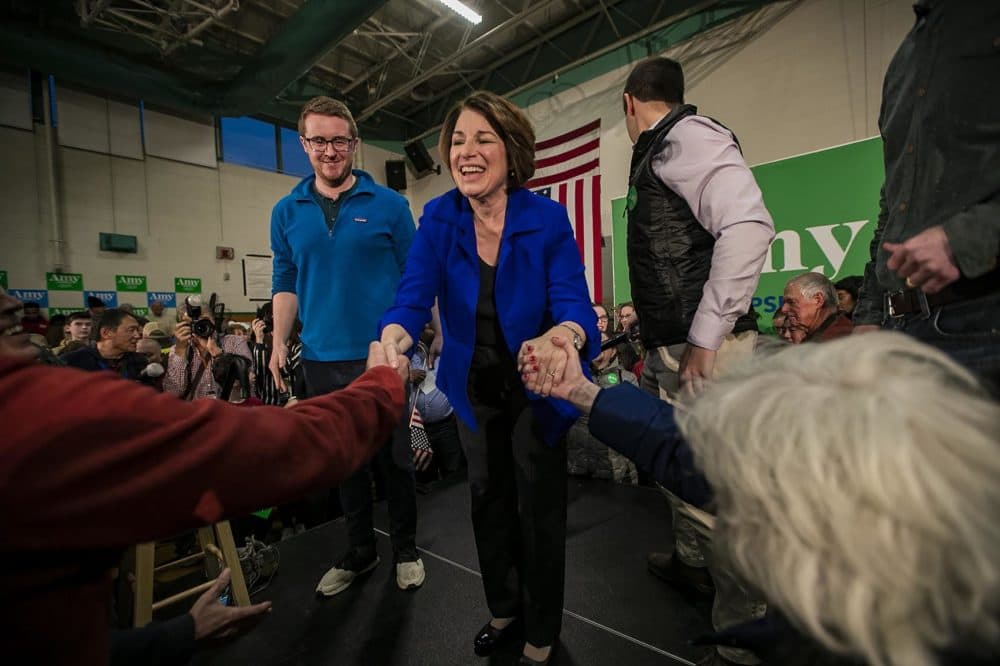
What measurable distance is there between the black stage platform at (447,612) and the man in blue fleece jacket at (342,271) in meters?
0.13

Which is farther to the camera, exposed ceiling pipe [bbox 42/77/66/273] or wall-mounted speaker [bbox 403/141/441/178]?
wall-mounted speaker [bbox 403/141/441/178]

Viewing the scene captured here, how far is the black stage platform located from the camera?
1556 mm

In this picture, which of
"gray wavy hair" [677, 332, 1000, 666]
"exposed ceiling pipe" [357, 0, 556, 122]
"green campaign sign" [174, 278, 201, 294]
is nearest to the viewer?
"gray wavy hair" [677, 332, 1000, 666]

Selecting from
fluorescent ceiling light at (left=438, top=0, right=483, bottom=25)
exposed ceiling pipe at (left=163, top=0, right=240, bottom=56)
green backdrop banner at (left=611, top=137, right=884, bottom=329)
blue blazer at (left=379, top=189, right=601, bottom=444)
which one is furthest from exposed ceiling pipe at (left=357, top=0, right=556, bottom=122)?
blue blazer at (left=379, top=189, right=601, bottom=444)

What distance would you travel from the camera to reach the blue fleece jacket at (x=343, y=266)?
1.81 metres

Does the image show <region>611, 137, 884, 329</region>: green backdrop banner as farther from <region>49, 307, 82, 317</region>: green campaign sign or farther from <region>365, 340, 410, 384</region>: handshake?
<region>49, 307, 82, 317</region>: green campaign sign

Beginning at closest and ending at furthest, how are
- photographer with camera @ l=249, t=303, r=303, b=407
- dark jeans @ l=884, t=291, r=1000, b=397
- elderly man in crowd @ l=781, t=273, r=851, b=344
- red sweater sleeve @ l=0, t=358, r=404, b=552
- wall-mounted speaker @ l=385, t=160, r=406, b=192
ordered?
red sweater sleeve @ l=0, t=358, r=404, b=552
dark jeans @ l=884, t=291, r=1000, b=397
elderly man in crowd @ l=781, t=273, r=851, b=344
photographer with camera @ l=249, t=303, r=303, b=407
wall-mounted speaker @ l=385, t=160, r=406, b=192

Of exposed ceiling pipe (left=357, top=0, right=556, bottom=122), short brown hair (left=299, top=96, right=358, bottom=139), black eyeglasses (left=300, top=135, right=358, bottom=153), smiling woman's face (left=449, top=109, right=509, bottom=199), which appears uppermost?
exposed ceiling pipe (left=357, top=0, right=556, bottom=122)

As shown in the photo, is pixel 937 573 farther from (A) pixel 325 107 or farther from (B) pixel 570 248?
(A) pixel 325 107

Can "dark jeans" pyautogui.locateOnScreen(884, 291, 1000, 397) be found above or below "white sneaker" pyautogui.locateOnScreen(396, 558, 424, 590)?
above

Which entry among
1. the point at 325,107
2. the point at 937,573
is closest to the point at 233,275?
the point at 325,107

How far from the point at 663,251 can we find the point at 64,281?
7.95 meters

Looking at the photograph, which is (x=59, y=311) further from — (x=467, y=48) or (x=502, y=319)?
(x=502, y=319)

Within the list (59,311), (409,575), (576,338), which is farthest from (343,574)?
(59,311)
